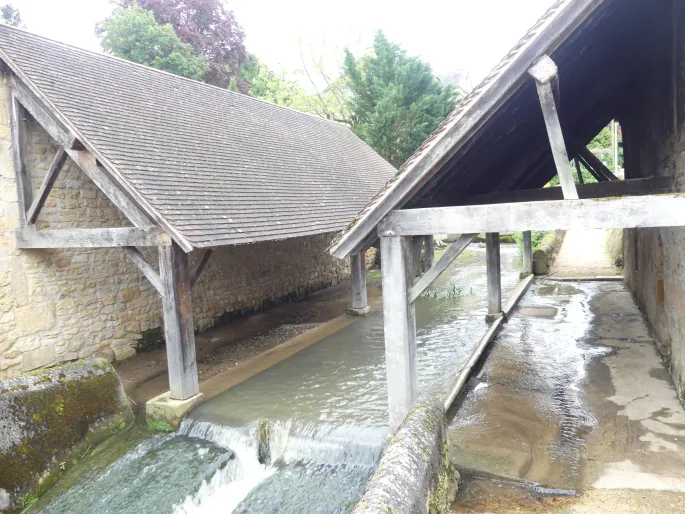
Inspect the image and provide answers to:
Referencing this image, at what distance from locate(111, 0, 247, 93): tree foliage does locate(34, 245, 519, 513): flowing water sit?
54.7ft

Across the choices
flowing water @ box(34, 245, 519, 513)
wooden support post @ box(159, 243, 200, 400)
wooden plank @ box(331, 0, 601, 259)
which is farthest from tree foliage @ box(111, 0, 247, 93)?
wooden plank @ box(331, 0, 601, 259)

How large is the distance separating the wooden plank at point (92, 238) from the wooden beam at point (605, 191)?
4069mm

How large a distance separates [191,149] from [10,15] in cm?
2097

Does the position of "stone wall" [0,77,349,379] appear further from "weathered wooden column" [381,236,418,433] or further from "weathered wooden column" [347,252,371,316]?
"weathered wooden column" [381,236,418,433]

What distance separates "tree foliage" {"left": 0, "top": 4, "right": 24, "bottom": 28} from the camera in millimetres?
21781

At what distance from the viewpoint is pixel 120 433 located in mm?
6184

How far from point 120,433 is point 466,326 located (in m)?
6.39

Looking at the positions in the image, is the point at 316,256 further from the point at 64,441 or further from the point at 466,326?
the point at 64,441

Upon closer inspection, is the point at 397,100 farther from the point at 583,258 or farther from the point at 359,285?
the point at 359,285

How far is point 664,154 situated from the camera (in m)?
5.96

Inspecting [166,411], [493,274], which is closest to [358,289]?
[493,274]

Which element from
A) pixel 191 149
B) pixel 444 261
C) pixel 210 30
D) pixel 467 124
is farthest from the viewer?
pixel 210 30

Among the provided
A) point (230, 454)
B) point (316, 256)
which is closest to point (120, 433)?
point (230, 454)

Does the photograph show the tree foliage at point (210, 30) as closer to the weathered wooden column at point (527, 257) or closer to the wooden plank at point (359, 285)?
the wooden plank at point (359, 285)
